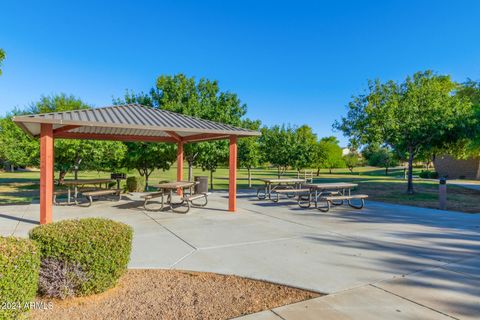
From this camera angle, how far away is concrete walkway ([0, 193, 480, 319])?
3199mm

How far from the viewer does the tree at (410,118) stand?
46.4ft

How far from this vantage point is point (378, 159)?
1907 inches

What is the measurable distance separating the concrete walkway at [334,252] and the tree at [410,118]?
20.3ft

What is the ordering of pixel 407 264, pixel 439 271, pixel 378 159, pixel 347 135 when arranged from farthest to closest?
pixel 378 159
pixel 347 135
pixel 407 264
pixel 439 271

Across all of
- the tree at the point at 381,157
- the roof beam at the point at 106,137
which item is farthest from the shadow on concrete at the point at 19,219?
the tree at the point at 381,157

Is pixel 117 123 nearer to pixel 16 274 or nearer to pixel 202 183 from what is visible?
pixel 16 274

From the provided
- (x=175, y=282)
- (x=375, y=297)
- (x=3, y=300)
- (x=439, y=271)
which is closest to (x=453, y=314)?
(x=375, y=297)

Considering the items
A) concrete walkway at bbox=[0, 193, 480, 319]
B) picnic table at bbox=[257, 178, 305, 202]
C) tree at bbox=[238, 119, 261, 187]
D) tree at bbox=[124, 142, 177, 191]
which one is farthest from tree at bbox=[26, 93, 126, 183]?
picnic table at bbox=[257, 178, 305, 202]

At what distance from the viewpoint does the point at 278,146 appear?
71.2 feet

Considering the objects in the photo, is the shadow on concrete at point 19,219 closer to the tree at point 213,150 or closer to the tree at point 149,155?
the tree at point 149,155

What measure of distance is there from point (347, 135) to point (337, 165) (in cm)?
2366

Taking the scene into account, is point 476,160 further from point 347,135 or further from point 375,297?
point 375,297

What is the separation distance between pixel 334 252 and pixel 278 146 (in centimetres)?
1689

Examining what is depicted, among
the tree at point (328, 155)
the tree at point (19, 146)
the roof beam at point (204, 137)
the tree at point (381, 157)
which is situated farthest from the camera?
the tree at point (381, 157)
